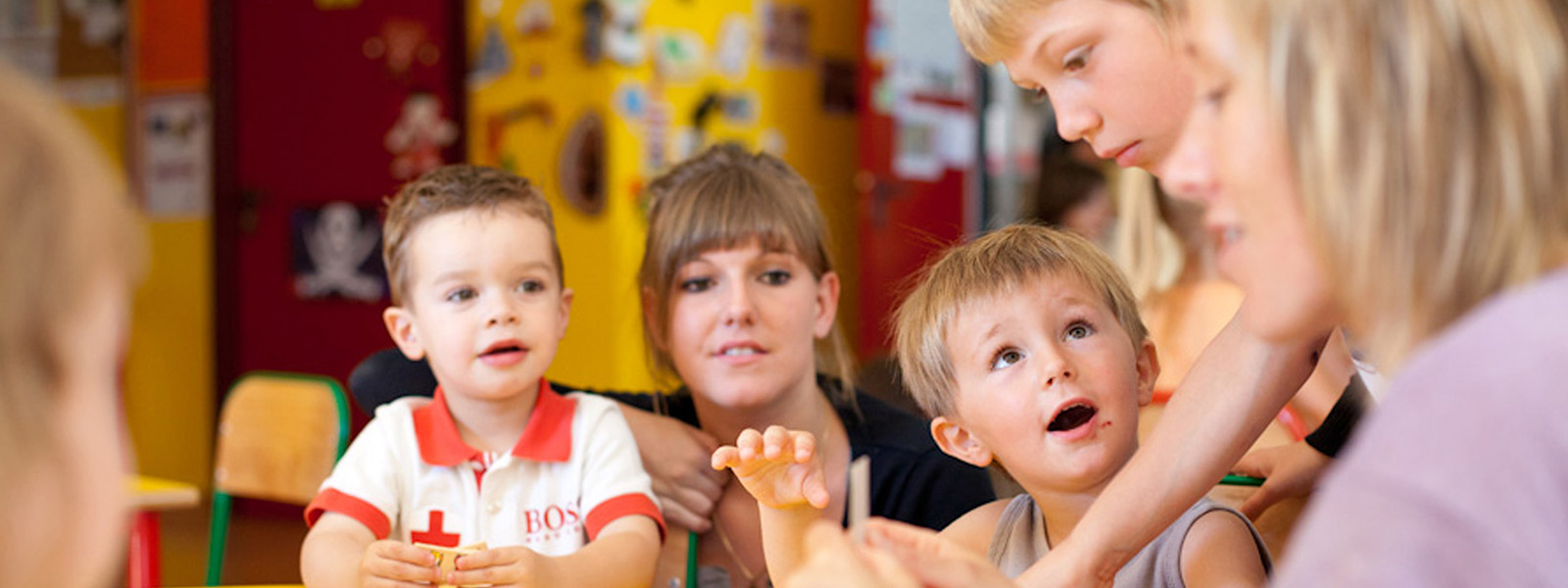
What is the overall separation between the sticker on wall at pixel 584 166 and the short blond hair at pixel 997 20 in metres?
3.55

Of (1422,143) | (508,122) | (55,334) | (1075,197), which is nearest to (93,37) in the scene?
(508,122)

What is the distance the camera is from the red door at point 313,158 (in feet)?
17.3

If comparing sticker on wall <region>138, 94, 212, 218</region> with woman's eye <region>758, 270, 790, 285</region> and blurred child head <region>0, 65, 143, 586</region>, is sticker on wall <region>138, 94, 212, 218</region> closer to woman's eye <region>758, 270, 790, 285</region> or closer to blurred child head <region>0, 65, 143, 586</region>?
woman's eye <region>758, 270, 790, 285</region>

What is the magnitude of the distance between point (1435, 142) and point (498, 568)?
3.16ft

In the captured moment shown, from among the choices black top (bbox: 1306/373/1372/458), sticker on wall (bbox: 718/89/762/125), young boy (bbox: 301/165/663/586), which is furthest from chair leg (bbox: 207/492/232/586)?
sticker on wall (bbox: 718/89/762/125)

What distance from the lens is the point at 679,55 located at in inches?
200

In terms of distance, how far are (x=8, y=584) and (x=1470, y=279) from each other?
71 cm

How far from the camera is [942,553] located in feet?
3.23

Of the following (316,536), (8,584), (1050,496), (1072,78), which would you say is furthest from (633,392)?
(8,584)

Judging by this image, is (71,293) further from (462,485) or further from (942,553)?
(462,485)

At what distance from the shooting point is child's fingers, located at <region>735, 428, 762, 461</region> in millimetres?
1293

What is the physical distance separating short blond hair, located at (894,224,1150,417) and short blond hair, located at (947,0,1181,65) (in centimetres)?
20

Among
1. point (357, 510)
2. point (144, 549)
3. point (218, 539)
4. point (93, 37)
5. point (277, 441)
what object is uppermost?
point (93, 37)

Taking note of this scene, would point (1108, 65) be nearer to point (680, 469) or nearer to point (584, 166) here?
point (680, 469)
